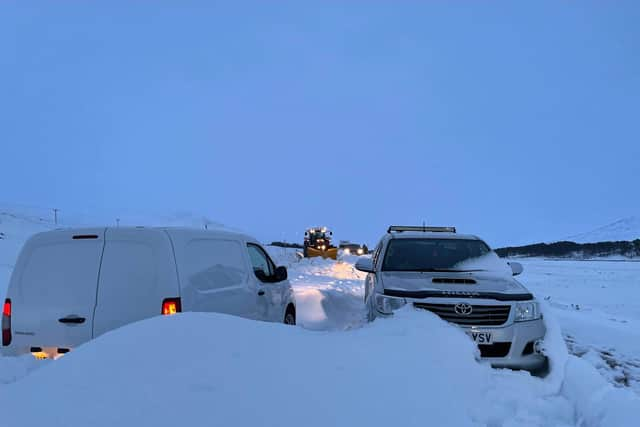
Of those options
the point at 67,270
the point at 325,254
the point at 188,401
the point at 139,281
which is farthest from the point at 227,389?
the point at 325,254

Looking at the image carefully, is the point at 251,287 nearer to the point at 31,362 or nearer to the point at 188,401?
the point at 31,362

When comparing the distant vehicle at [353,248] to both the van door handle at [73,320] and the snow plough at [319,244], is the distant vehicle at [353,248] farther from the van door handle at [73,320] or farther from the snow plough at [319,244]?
the van door handle at [73,320]

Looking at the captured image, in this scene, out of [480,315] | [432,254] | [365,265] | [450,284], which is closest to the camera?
[480,315]

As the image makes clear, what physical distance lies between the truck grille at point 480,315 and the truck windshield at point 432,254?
4.61 ft

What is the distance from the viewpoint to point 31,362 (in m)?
4.25

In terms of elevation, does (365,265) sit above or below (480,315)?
above

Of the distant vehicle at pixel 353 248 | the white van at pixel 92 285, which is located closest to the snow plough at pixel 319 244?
the distant vehicle at pixel 353 248

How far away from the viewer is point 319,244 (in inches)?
1389

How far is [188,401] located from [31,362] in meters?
2.60

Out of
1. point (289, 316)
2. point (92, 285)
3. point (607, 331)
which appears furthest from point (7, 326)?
point (607, 331)

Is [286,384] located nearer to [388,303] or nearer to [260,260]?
[388,303]

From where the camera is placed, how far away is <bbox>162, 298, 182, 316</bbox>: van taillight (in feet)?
14.0

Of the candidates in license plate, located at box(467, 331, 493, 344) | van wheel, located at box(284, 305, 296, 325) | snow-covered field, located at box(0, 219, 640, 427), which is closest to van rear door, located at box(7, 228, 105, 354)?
snow-covered field, located at box(0, 219, 640, 427)

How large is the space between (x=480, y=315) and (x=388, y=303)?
1043mm
